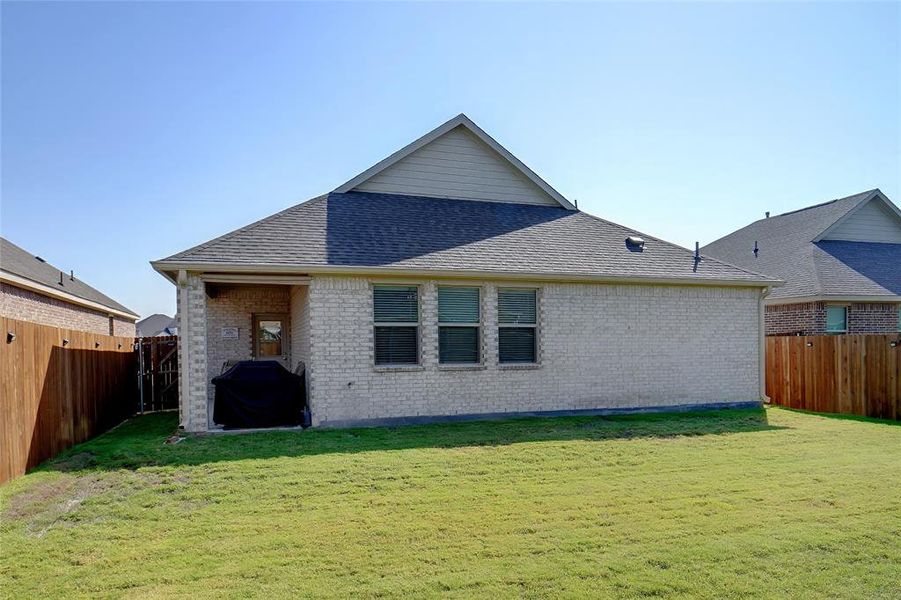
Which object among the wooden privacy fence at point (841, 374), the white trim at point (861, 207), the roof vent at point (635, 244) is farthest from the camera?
the white trim at point (861, 207)

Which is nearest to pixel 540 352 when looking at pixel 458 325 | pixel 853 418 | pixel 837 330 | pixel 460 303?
pixel 458 325

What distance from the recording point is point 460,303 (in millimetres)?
11625

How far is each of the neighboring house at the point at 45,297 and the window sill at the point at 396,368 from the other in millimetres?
9602

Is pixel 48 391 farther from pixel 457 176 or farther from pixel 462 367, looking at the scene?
pixel 457 176

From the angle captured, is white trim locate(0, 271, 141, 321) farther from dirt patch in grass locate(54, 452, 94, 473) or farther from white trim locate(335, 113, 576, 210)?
white trim locate(335, 113, 576, 210)

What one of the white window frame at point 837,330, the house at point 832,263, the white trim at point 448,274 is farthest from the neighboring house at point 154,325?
the white window frame at point 837,330

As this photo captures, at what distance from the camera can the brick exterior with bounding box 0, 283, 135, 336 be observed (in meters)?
14.5

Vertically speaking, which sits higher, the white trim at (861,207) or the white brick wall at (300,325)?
the white trim at (861,207)

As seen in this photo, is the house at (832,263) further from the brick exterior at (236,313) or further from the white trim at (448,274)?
the brick exterior at (236,313)

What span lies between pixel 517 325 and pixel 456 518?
A: 258 inches

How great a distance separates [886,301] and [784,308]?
2.66 metres

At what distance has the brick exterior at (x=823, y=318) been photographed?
16.5 metres

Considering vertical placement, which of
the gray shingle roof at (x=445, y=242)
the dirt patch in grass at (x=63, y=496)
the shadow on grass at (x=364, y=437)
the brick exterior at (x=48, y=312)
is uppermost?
the gray shingle roof at (x=445, y=242)

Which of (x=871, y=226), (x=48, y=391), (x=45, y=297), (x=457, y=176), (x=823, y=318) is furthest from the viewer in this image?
(x=871, y=226)
